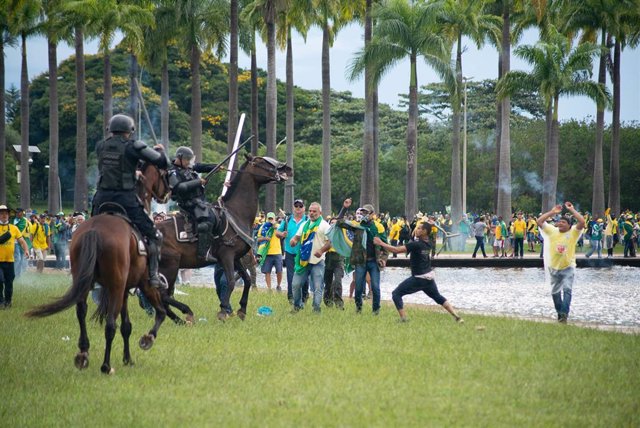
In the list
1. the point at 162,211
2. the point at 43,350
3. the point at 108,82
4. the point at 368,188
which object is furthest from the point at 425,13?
the point at 43,350

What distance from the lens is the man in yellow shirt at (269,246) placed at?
70.6 feet

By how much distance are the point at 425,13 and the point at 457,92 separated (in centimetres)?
451

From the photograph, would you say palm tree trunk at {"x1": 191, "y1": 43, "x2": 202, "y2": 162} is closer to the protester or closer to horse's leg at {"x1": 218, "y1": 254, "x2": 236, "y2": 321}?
the protester

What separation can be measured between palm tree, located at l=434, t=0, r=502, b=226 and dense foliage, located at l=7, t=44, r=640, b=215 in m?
14.1

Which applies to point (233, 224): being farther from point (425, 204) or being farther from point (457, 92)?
point (425, 204)

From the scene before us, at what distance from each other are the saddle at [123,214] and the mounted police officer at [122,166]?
4 cm

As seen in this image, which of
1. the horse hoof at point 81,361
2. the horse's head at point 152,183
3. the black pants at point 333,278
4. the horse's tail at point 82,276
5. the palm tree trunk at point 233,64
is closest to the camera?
the horse's tail at point 82,276

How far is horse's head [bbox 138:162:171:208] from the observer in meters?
12.1

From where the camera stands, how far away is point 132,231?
36.5 feet

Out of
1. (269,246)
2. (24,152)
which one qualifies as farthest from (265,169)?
(24,152)

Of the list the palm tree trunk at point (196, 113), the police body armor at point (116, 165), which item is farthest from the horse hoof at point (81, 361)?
the palm tree trunk at point (196, 113)

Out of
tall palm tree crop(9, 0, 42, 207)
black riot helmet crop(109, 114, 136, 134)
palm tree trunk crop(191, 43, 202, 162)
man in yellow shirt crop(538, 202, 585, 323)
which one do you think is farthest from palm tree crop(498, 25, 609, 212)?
black riot helmet crop(109, 114, 136, 134)

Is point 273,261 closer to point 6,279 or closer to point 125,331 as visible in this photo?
point 6,279

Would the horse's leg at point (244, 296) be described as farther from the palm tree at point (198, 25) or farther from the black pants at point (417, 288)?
the palm tree at point (198, 25)
